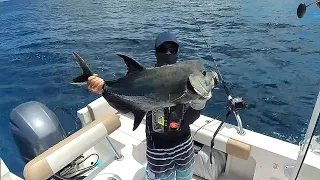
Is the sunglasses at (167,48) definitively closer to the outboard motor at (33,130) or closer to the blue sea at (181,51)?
the outboard motor at (33,130)

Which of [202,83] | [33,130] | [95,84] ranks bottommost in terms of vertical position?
[33,130]

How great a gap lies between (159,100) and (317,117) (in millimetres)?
1348

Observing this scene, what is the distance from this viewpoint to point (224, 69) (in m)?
10.6

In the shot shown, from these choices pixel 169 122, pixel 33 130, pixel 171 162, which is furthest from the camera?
pixel 33 130

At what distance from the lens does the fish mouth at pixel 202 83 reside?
203 cm

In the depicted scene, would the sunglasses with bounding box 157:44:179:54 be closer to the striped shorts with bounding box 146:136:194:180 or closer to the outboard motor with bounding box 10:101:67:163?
the striped shorts with bounding box 146:136:194:180

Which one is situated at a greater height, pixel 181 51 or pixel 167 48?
pixel 167 48

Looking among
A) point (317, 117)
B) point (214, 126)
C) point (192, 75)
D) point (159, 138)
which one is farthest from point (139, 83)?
point (214, 126)

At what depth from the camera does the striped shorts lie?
2878 mm

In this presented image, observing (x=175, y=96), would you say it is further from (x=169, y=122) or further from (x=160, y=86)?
(x=169, y=122)

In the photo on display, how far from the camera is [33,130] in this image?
399cm

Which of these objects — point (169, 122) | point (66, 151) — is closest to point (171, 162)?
point (169, 122)

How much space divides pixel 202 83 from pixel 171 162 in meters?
1.17

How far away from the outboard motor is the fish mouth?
9.10 feet
